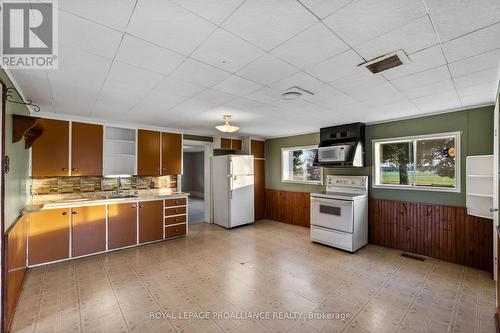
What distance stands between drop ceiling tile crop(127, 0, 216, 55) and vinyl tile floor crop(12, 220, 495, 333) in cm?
238

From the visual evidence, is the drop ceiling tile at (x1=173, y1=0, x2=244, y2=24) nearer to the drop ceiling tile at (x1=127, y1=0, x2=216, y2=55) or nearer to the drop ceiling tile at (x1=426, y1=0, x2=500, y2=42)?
the drop ceiling tile at (x1=127, y1=0, x2=216, y2=55)

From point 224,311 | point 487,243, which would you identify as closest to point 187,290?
point 224,311

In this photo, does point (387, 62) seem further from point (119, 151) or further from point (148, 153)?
point (119, 151)

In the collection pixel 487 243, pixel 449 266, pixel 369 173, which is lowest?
pixel 449 266

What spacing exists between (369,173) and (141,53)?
4.27 meters

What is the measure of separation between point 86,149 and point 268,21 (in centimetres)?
396

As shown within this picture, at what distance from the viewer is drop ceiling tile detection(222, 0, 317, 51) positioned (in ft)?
4.27

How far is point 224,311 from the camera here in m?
2.27

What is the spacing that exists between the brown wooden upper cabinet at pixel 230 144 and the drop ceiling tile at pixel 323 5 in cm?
465

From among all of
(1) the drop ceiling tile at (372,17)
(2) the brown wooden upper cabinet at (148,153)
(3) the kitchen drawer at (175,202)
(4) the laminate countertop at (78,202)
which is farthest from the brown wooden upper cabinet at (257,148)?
(1) the drop ceiling tile at (372,17)

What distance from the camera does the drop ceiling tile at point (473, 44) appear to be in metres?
1.53

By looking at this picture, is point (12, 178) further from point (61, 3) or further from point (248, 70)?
point (248, 70)

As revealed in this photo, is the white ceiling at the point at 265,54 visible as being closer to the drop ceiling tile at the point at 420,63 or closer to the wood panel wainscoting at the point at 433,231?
the drop ceiling tile at the point at 420,63

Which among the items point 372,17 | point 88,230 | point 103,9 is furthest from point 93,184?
point 372,17
